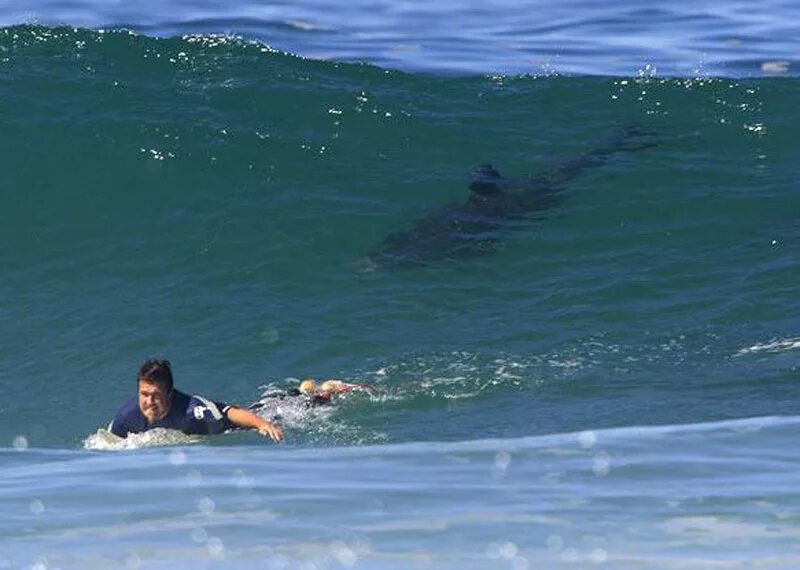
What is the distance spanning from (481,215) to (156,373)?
21.3 feet

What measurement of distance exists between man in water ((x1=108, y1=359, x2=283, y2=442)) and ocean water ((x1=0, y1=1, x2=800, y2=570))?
137 millimetres

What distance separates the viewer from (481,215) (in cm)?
1914

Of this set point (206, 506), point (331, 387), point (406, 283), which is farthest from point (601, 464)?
point (406, 283)

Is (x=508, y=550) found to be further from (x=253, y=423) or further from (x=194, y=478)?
(x=253, y=423)

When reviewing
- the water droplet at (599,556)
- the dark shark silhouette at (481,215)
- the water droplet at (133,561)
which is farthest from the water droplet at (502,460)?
the dark shark silhouette at (481,215)

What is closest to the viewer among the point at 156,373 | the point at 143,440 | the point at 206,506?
the point at 206,506

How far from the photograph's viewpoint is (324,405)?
564 inches

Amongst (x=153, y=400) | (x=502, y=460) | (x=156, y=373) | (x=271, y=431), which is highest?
(x=502, y=460)

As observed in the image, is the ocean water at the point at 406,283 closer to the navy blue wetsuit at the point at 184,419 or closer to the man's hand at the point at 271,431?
the navy blue wetsuit at the point at 184,419

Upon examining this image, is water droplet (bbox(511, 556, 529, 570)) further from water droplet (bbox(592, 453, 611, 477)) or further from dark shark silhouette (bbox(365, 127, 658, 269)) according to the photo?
dark shark silhouette (bbox(365, 127, 658, 269))

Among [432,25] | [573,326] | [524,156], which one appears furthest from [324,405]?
[432,25]

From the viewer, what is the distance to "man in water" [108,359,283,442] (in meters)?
13.4

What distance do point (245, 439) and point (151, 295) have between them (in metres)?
4.74

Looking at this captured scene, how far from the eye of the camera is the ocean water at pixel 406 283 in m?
8.14
